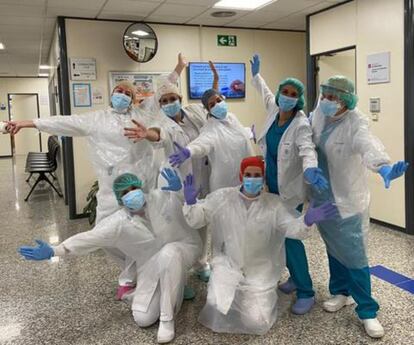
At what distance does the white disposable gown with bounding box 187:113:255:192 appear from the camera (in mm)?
2695

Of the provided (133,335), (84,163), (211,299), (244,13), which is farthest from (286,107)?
(84,163)

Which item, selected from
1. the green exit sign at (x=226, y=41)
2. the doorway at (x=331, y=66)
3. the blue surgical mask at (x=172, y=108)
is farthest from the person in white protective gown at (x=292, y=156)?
the green exit sign at (x=226, y=41)

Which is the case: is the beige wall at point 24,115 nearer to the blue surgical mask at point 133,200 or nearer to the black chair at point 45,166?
the black chair at point 45,166

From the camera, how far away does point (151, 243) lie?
2496 millimetres

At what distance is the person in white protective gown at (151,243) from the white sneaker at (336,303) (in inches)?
32.4

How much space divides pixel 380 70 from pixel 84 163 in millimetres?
3240

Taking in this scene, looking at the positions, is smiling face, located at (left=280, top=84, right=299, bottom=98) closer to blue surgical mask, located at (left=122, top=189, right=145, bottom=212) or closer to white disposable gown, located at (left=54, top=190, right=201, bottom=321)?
white disposable gown, located at (left=54, top=190, right=201, bottom=321)

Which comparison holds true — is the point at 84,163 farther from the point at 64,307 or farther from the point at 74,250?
the point at 74,250

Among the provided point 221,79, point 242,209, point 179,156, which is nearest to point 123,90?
point 179,156

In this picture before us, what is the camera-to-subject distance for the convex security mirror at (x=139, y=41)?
4.74 metres

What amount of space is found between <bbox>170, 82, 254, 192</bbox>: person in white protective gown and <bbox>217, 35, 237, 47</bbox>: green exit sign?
8.97 feet

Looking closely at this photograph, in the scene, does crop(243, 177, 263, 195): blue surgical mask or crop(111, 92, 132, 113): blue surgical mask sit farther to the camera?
crop(111, 92, 132, 113): blue surgical mask

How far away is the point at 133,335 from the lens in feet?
7.66

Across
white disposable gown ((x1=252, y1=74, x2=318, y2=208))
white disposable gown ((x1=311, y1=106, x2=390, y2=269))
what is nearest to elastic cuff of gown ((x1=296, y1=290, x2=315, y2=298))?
white disposable gown ((x1=311, y1=106, x2=390, y2=269))
